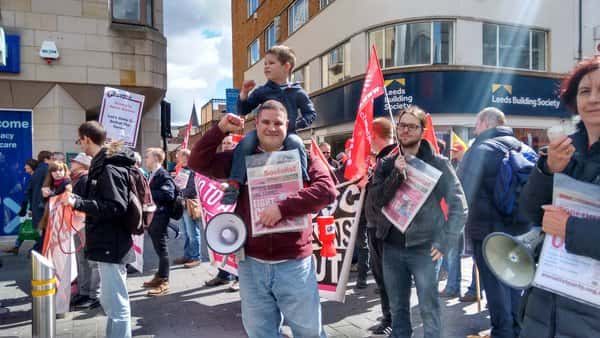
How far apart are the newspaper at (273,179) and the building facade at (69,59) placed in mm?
8583

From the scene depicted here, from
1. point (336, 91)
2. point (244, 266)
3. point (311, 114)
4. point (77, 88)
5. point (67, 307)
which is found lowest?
point (67, 307)

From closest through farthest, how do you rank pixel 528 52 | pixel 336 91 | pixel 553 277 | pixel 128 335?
pixel 553 277
pixel 128 335
pixel 528 52
pixel 336 91

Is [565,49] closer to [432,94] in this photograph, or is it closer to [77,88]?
[432,94]

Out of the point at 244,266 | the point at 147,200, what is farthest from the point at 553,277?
the point at 147,200

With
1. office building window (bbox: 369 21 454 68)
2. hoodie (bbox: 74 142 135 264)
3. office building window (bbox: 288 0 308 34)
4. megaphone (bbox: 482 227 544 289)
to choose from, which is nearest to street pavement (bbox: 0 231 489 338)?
hoodie (bbox: 74 142 135 264)

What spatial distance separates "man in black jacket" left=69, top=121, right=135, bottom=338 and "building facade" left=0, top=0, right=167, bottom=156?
24.2 feet

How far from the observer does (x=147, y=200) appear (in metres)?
3.96

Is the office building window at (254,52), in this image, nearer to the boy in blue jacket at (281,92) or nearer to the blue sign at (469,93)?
the blue sign at (469,93)

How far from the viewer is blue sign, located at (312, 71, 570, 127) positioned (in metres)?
15.1

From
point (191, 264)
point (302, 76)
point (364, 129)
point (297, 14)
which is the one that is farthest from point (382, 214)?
point (297, 14)

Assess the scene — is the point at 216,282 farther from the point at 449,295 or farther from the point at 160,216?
the point at 449,295

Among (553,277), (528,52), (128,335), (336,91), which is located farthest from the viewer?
(336,91)

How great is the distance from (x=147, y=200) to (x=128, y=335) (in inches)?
44.7

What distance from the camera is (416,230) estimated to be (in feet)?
10.5
